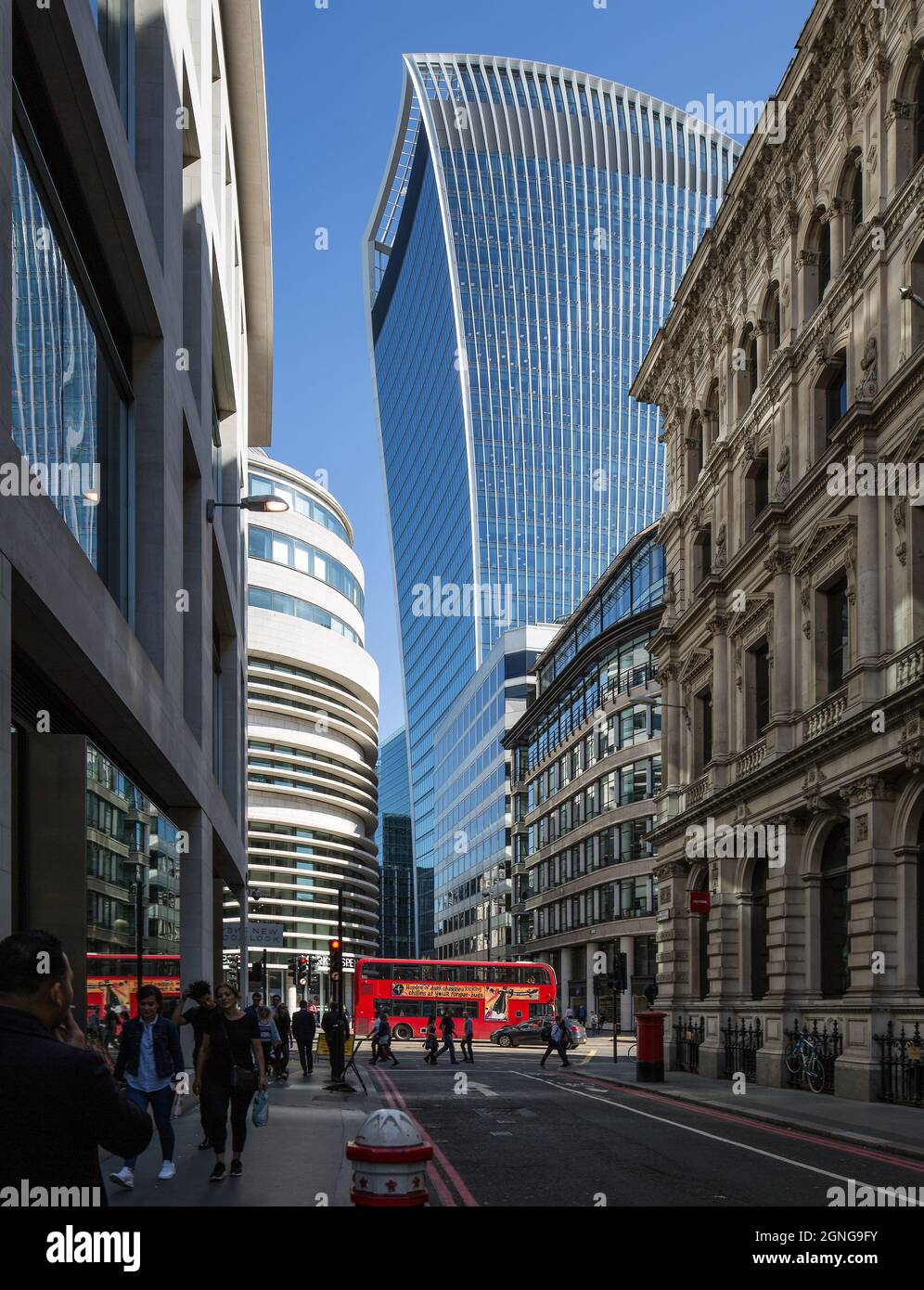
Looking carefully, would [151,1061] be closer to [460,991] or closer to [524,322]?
[460,991]

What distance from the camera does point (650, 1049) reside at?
31.1 metres

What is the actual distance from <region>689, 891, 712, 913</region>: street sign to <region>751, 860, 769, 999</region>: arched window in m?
1.23

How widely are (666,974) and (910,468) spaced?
19.4 meters

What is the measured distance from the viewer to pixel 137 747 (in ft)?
59.9

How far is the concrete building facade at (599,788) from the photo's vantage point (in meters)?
65.9

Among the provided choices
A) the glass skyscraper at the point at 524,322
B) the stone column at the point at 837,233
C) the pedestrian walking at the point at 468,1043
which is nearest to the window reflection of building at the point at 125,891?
the stone column at the point at 837,233

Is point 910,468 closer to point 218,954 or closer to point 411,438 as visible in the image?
point 218,954

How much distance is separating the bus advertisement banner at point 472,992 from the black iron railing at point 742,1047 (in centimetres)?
2891

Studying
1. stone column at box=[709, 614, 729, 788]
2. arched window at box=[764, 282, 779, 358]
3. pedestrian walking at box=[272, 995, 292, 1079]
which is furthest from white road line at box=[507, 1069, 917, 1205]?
arched window at box=[764, 282, 779, 358]

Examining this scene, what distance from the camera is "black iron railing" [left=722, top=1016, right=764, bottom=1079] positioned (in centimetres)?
3091

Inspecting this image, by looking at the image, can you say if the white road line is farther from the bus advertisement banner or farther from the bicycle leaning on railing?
the bus advertisement banner

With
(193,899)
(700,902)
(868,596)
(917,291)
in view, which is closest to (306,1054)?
(700,902)

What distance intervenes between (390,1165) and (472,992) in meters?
56.0

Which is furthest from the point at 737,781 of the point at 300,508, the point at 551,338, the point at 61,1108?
the point at 551,338
